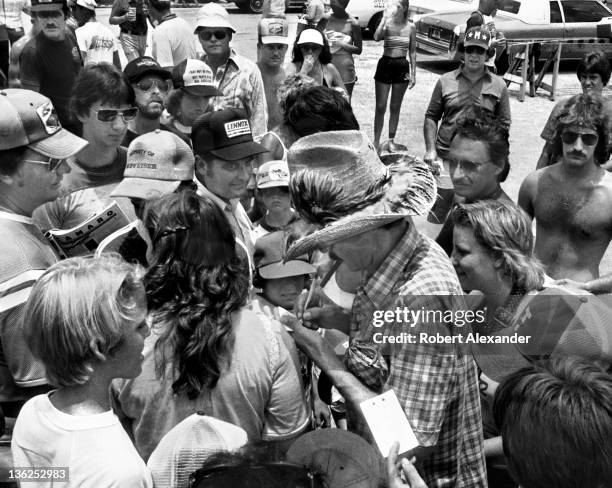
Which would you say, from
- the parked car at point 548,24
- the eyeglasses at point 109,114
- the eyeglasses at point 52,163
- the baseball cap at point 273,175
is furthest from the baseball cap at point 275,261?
the parked car at point 548,24

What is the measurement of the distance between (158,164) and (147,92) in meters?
1.75

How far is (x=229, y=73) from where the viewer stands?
614 cm

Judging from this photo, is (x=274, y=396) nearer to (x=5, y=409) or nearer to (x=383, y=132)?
(x=5, y=409)

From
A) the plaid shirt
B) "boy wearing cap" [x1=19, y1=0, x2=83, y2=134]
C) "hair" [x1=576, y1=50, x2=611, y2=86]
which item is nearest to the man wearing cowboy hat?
the plaid shirt

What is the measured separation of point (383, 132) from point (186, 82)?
226 inches

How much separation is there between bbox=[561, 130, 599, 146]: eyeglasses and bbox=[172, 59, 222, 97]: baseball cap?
2.44 meters

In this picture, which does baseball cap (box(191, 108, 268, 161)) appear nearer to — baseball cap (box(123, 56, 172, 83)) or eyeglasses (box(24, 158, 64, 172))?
eyeglasses (box(24, 158, 64, 172))

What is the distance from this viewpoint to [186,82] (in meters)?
5.30

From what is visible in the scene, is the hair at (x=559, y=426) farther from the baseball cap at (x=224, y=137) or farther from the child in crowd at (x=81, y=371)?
the baseball cap at (x=224, y=137)

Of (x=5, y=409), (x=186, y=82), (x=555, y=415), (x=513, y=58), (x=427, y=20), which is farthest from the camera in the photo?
(x=427, y=20)

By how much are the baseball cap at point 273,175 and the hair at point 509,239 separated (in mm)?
1525

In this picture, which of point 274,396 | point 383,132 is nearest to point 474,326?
point 274,396

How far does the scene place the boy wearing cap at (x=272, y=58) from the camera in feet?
21.4

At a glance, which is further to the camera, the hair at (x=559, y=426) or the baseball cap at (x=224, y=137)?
the baseball cap at (x=224, y=137)
